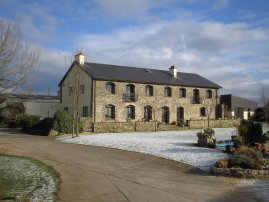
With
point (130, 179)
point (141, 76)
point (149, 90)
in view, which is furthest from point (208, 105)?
point (130, 179)

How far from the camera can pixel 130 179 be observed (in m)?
10.9

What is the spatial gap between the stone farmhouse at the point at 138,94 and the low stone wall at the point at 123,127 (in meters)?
5.33

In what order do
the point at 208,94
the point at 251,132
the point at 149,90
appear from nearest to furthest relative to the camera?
the point at 251,132
the point at 149,90
the point at 208,94

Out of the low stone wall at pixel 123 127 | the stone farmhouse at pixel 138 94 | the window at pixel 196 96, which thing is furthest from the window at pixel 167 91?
the low stone wall at pixel 123 127

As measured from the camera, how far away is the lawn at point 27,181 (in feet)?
28.4

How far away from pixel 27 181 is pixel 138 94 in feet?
100

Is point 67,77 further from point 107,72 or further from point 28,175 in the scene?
point 28,175

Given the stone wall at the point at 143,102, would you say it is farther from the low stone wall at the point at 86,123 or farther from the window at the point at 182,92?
the low stone wall at the point at 86,123

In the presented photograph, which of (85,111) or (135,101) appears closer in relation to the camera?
(85,111)

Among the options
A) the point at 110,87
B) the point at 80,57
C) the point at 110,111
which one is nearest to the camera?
the point at 80,57

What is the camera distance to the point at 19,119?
35.7 metres

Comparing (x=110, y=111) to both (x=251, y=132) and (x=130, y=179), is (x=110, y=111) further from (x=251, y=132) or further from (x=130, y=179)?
(x=130, y=179)

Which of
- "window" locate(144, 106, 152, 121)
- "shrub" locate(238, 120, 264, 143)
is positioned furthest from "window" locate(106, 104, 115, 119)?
"shrub" locate(238, 120, 264, 143)

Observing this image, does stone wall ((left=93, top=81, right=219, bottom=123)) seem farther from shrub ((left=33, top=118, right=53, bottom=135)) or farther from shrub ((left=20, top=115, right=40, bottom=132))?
shrub ((left=33, top=118, right=53, bottom=135))
